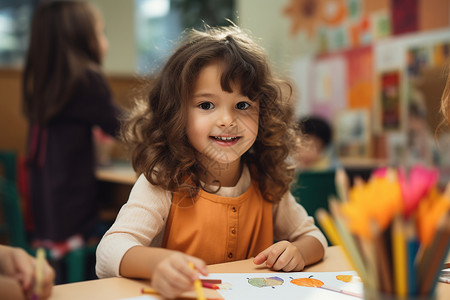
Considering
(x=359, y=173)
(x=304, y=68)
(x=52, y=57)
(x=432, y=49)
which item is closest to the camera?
(x=52, y=57)

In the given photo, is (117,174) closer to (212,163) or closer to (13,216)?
(13,216)

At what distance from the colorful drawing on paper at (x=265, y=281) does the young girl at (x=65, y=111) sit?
4.31ft

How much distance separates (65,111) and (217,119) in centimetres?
112

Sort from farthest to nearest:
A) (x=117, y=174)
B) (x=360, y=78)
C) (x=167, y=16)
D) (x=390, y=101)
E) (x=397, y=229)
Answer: (x=167, y=16) < (x=360, y=78) < (x=390, y=101) < (x=117, y=174) < (x=397, y=229)

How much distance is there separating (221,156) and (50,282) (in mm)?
429

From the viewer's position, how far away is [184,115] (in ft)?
2.97

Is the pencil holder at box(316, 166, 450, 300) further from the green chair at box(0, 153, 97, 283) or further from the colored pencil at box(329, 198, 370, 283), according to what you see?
the green chair at box(0, 153, 97, 283)

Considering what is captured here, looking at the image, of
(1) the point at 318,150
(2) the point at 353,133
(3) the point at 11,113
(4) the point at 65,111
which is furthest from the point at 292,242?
(3) the point at 11,113

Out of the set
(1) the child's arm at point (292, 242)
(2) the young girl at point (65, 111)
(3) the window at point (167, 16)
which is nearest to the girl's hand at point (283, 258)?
(1) the child's arm at point (292, 242)

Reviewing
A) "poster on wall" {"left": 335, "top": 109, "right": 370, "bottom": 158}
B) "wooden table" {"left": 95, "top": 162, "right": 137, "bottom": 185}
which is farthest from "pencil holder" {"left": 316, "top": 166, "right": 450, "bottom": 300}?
"poster on wall" {"left": 335, "top": 109, "right": 370, "bottom": 158}

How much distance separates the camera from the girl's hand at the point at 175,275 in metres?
0.56

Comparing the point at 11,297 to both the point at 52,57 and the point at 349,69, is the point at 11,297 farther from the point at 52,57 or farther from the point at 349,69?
the point at 349,69

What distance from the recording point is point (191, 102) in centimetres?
91

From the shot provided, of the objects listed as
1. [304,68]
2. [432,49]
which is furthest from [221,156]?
[304,68]
